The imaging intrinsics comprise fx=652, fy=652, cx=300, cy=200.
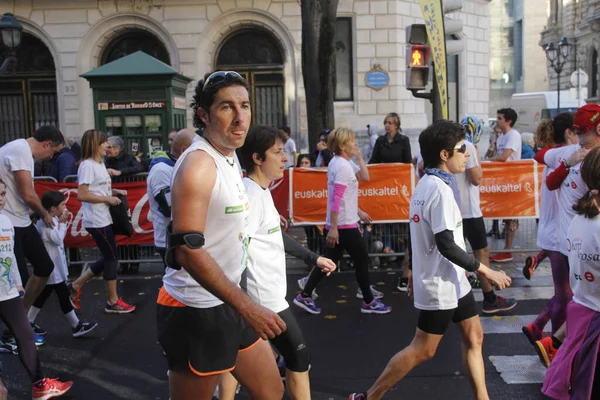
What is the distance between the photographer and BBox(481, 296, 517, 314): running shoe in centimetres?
667

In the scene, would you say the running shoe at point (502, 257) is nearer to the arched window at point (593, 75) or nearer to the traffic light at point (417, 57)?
the traffic light at point (417, 57)

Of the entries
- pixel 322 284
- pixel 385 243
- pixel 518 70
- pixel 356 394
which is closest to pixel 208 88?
pixel 356 394

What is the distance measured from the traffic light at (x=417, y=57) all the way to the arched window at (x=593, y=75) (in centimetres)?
4429

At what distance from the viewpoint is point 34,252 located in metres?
5.77

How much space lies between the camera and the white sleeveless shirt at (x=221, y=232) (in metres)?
2.76

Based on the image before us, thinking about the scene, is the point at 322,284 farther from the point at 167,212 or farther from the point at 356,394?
the point at 356,394

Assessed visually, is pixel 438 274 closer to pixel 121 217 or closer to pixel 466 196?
pixel 466 196

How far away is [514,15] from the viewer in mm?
73938

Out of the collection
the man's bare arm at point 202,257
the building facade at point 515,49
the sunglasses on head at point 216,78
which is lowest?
the man's bare arm at point 202,257

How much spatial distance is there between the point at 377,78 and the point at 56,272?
→ 15.0m

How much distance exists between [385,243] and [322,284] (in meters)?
1.59

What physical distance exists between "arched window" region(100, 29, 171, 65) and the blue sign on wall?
20.4 ft

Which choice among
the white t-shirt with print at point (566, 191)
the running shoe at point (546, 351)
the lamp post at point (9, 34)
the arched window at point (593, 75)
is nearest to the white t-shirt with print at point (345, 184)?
the white t-shirt with print at point (566, 191)

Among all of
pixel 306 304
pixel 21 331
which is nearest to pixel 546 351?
pixel 306 304
